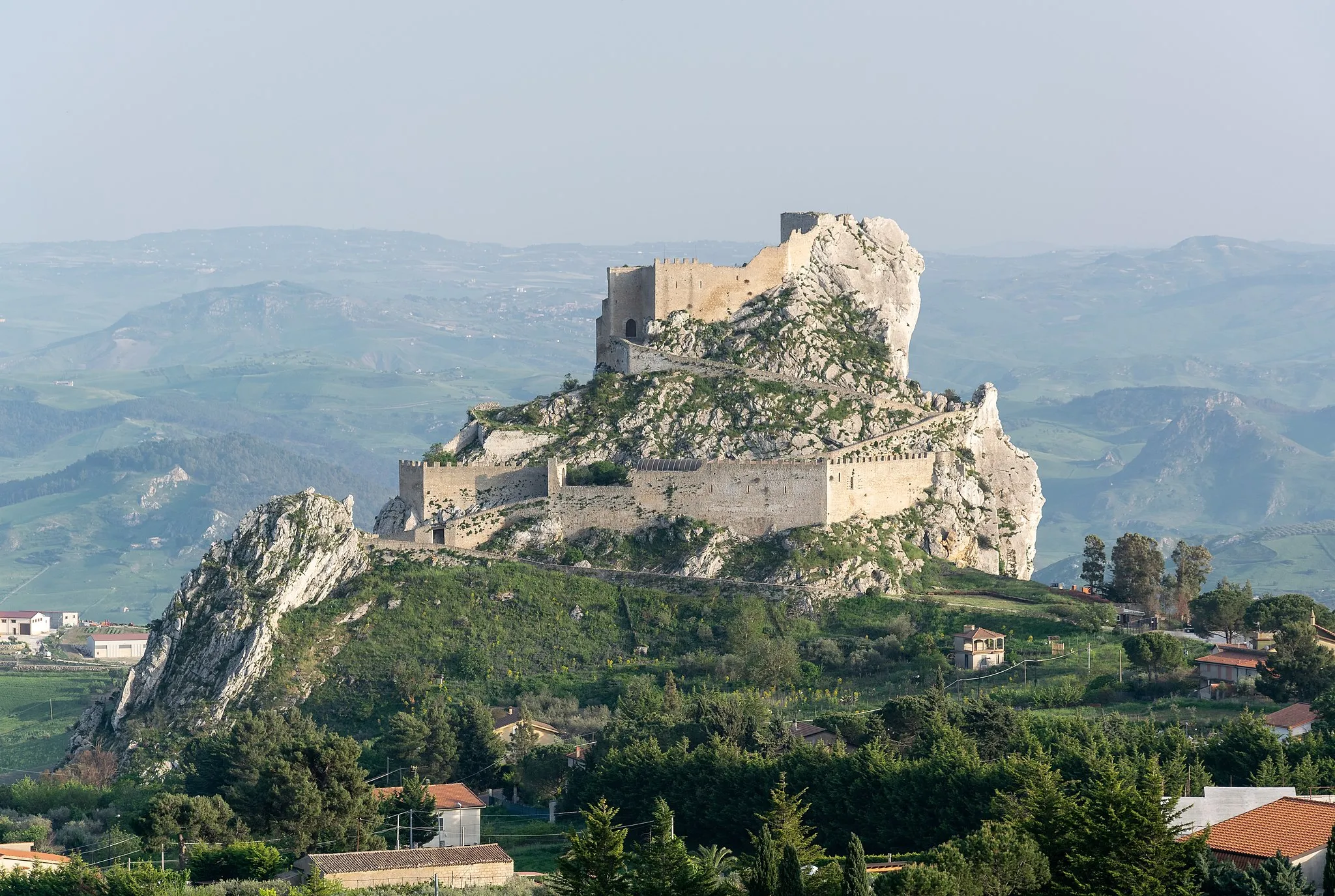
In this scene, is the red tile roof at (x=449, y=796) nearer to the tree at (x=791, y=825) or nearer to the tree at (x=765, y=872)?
the tree at (x=791, y=825)

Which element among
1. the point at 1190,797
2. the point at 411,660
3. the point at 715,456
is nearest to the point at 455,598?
the point at 411,660

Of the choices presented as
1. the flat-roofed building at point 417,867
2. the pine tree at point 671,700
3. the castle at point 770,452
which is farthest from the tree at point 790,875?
the castle at point 770,452

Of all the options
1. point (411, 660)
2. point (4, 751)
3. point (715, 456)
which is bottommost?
point (4, 751)

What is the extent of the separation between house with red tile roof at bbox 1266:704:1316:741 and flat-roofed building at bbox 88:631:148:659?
333 ft

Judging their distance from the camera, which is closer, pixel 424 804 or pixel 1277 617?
pixel 424 804

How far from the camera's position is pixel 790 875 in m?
43.1

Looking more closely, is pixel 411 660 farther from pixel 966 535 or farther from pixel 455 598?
pixel 966 535

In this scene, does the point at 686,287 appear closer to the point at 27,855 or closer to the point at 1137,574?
the point at 1137,574

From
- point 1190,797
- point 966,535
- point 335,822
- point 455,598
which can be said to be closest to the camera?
point 1190,797

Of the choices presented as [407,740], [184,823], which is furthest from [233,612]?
[184,823]

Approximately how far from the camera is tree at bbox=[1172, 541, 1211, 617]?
86.5m

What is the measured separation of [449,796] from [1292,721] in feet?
81.9

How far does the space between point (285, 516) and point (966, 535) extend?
27933 millimetres

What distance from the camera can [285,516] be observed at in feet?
276
